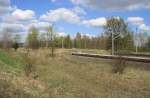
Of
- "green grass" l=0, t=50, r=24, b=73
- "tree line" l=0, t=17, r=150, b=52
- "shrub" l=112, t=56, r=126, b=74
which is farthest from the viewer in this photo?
"tree line" l=0, t=17, r=150, b=52

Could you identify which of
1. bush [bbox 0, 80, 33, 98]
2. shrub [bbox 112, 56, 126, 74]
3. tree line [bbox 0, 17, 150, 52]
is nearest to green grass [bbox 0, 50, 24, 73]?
bush [bbox 0, 80, 33, 98]

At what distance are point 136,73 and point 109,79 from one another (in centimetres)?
370

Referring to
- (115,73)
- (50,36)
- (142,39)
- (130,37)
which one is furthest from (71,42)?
(115,73)

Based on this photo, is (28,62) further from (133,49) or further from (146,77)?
(133,49)

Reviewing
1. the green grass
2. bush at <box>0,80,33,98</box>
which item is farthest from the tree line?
bush at <box>0,80,33,98</box>

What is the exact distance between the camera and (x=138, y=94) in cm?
1783

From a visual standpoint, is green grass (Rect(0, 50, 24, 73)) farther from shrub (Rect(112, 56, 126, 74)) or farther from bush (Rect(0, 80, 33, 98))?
shrub (Rect(112, 56, 126, 74))

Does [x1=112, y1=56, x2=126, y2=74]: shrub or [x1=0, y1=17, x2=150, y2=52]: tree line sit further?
[x1=0, y1=17, x2=150, y2=52]: tree line

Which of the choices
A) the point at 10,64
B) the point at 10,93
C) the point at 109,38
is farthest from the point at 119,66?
the point at 109,38

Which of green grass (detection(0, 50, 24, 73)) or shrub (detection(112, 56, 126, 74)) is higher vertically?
green grass (detection(0, 50, 24, 73))

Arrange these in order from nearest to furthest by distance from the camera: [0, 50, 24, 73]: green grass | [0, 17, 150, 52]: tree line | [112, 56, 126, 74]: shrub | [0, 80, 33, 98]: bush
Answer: [0, 80, 33, 98]: bush < [0, 50, 24, 73]: green grass < [112, 56, 126, 74]: shrub < [0, 17, 150, 52]: tree line

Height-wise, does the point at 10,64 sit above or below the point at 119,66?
above

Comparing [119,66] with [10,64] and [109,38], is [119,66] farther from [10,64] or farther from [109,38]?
[109,38]

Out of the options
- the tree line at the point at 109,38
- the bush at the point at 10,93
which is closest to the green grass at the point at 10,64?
the bush at the point at 10,93
